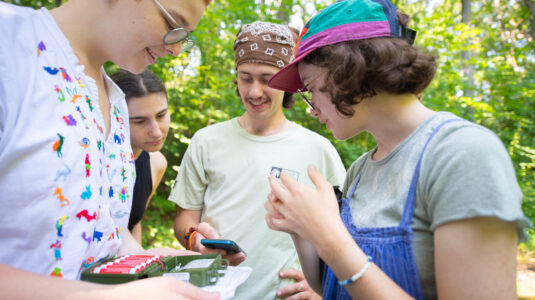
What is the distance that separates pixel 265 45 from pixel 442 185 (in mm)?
1851

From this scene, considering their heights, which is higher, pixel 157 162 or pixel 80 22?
pixel 80 22

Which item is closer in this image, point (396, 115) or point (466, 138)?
point (466, 138)

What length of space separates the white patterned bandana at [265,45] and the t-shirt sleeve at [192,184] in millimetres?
844

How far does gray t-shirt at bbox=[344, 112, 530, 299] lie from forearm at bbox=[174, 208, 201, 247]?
5.05 ft

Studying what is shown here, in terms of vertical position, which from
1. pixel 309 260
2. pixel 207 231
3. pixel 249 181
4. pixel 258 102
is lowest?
pixel 207 231

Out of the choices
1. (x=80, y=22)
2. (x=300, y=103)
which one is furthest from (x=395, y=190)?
(x=300, y=103)

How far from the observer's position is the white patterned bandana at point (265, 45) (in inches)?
104

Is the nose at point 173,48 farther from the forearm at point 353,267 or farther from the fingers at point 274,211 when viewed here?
the forearm at point 353,267

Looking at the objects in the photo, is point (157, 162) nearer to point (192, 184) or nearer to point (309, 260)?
point (192, 184)

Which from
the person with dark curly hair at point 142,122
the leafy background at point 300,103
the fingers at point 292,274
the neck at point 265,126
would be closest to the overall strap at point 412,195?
the fingers at point 292,274

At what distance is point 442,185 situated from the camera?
1189mm

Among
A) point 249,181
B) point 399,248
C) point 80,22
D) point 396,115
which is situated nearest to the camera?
point 399,248

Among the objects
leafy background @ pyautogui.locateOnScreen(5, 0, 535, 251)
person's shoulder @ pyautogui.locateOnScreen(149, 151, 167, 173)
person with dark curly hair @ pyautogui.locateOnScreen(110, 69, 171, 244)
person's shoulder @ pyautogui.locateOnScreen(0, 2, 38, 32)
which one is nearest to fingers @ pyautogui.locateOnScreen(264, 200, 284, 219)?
person's shoulder @ pyautogui.locateOnScreen(0, 2, 38, 32)

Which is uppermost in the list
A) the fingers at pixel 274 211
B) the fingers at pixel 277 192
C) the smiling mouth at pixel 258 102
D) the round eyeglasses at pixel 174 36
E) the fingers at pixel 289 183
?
the round eyeglasses at pixel 174 36
